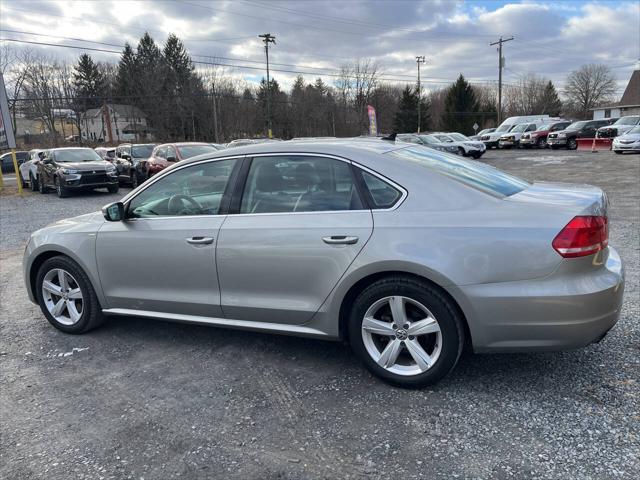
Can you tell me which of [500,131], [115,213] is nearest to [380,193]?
[115,213]

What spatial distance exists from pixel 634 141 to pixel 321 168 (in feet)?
89.8

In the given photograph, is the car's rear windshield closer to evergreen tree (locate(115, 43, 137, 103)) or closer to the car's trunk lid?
the car's trunk lid

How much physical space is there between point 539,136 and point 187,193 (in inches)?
1385

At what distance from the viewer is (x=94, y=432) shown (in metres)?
2.98

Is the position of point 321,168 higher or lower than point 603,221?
higher

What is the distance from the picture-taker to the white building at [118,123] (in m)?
65.5

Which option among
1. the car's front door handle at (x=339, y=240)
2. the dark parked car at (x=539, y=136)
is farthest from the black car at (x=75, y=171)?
the dark parked car at (x=539, y=136)

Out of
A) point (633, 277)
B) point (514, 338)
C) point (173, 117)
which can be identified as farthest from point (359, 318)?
point (173, 117)

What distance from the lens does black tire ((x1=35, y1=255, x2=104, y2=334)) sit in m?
4.34

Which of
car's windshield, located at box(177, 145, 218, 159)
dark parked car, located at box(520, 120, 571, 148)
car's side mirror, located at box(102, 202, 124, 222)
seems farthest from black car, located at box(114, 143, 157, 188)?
dark parked car, located at box(520, 120, 571, 148)

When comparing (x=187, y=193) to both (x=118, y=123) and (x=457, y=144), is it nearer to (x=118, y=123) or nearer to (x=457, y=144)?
(x=457, y=144)

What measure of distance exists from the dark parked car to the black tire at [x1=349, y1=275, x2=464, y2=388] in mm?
35108

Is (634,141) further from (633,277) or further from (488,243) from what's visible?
(488,243)

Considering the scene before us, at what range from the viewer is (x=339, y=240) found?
3.22 meters
